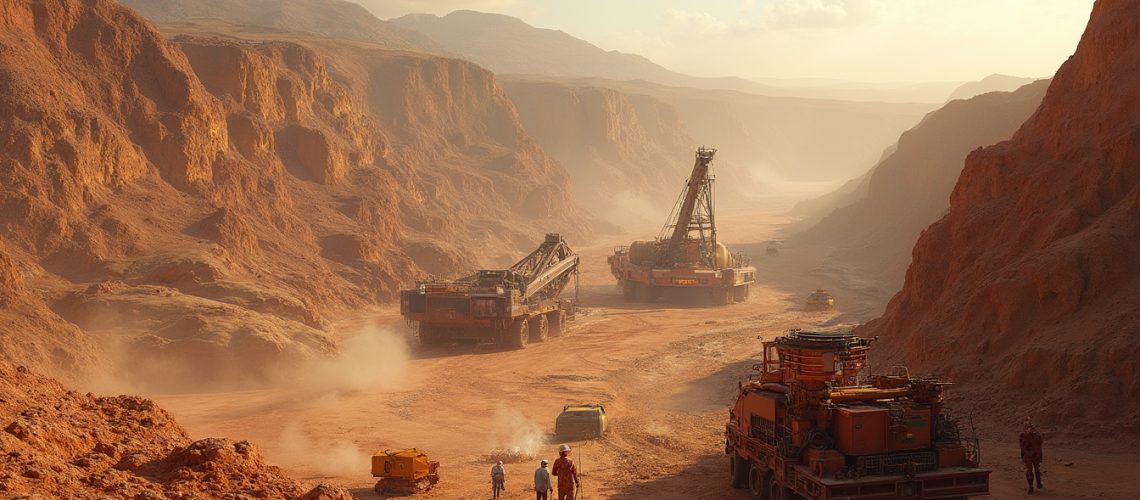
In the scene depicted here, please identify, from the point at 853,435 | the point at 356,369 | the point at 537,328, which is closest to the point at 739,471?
the point at 853,435

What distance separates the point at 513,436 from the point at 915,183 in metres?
60.7

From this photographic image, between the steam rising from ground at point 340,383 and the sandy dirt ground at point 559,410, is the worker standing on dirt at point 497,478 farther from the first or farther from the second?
the steam rising from ground at point 340,383

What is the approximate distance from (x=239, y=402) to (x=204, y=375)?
151 inches

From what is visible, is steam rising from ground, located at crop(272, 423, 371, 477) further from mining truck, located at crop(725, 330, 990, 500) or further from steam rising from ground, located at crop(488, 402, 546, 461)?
mining truck, located at crop(725, 330, 990, 500)

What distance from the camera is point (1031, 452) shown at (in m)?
18.5

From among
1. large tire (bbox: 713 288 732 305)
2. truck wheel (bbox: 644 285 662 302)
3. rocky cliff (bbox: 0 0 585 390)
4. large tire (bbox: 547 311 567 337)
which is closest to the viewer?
rocky cliff (bbox: 0 0 585 390)

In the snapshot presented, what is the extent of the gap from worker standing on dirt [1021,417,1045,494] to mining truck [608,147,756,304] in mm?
36941

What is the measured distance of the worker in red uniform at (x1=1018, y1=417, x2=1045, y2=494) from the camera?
1831 centimetres

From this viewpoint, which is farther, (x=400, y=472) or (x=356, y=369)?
(x=356, y=369)

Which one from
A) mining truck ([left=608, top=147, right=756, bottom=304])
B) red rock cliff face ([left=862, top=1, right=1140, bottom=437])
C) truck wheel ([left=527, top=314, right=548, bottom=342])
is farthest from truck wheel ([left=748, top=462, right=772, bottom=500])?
mining truck ([left=608, top=147, right=756, bottom=304])

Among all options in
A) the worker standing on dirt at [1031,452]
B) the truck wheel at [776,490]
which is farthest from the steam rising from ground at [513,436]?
the worker standing on dirt at [1031,452]

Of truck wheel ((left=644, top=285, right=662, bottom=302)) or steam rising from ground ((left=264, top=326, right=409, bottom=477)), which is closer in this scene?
steam rising from ground ((left=264, top=326, right=409, bottom=477))

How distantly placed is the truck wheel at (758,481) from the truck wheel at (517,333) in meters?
23.6

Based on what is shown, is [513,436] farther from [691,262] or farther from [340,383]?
[691,262]
